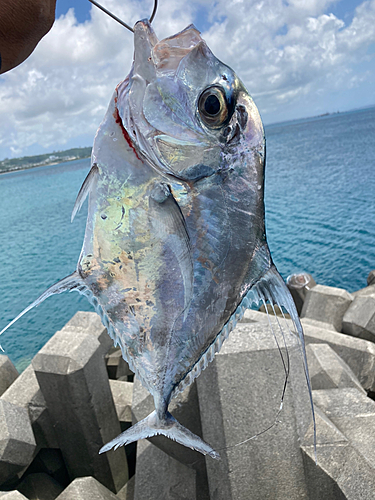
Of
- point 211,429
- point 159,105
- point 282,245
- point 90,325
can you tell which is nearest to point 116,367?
point 90,325

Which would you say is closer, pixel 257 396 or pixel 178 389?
pixel 178 389

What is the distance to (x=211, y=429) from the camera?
131 inches

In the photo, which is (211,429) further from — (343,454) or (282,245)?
(282,245)

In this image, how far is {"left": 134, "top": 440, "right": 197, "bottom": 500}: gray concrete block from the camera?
3557 mm

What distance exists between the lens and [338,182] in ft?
95.0

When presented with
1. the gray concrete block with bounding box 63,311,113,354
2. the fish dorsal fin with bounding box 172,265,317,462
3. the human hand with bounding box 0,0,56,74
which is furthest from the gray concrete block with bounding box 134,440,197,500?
the human hand with bounding box 0,0,56,74

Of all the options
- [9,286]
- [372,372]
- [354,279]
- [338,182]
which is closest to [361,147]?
[338,182]

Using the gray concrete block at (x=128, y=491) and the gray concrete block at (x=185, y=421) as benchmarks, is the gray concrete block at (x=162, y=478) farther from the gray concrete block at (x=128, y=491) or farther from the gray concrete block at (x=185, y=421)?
the gray concrete block at (x=128, y=491)

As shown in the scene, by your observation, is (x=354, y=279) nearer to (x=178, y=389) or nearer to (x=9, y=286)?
(x=178, y=389)

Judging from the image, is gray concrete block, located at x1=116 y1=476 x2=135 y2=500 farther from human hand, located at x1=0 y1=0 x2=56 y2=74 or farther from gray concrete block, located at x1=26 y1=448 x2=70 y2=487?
human hand, located at x1=0 y1=0 x2=56 y2=74

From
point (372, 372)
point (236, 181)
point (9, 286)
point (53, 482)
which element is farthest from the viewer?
point (9, 286)

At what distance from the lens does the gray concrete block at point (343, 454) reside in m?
2.85

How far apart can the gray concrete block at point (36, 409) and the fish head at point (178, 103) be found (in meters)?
4.27

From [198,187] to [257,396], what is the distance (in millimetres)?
2477
